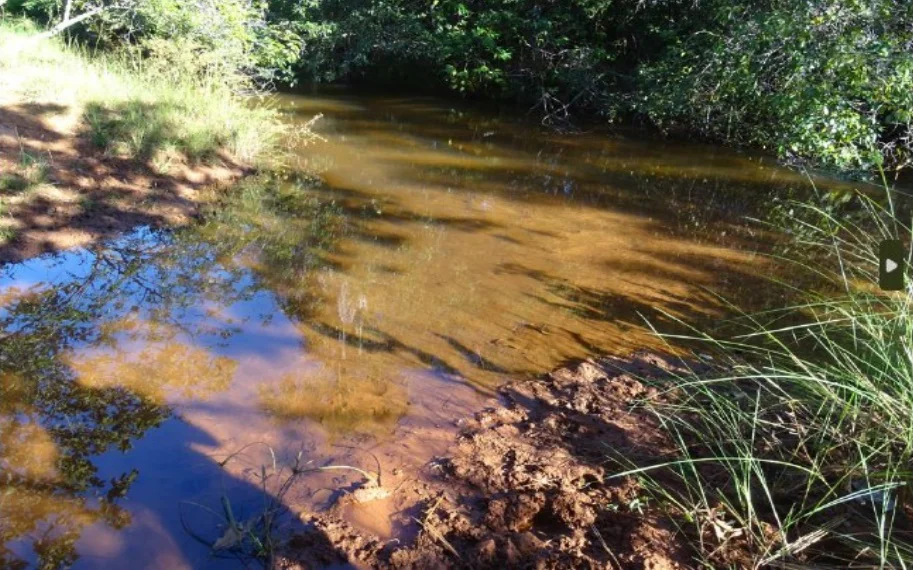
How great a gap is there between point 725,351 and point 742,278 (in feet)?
5.44

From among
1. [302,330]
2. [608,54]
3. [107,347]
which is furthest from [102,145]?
[608,54]

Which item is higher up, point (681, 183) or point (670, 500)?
point (681, 183)

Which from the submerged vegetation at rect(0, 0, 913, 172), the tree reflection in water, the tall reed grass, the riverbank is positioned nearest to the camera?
the tall reed grass

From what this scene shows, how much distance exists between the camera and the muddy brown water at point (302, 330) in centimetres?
289

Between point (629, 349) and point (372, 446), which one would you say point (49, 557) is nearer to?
point (372, 446)

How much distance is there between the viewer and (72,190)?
595 centimetres

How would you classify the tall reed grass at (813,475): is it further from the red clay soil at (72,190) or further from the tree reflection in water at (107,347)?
the red clay soil at (72,190)

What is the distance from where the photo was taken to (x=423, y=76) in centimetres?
1755

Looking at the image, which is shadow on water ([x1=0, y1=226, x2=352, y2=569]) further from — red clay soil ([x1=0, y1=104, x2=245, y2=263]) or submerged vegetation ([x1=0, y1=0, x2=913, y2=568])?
red clay soil ([x1=0, y1=104, x2=245, y2=263])

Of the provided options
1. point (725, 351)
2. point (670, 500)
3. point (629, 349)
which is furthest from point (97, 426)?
point (725, 351)

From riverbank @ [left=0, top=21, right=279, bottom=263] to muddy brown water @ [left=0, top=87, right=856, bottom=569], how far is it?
0.39 meters

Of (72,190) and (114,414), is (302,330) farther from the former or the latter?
(72,190)

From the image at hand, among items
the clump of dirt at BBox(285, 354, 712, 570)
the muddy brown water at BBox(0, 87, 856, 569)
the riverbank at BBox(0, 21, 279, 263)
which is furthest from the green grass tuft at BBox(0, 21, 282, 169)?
the clump of dirt at BBox(285, 354, 712, 570)

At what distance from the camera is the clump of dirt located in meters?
2.60
